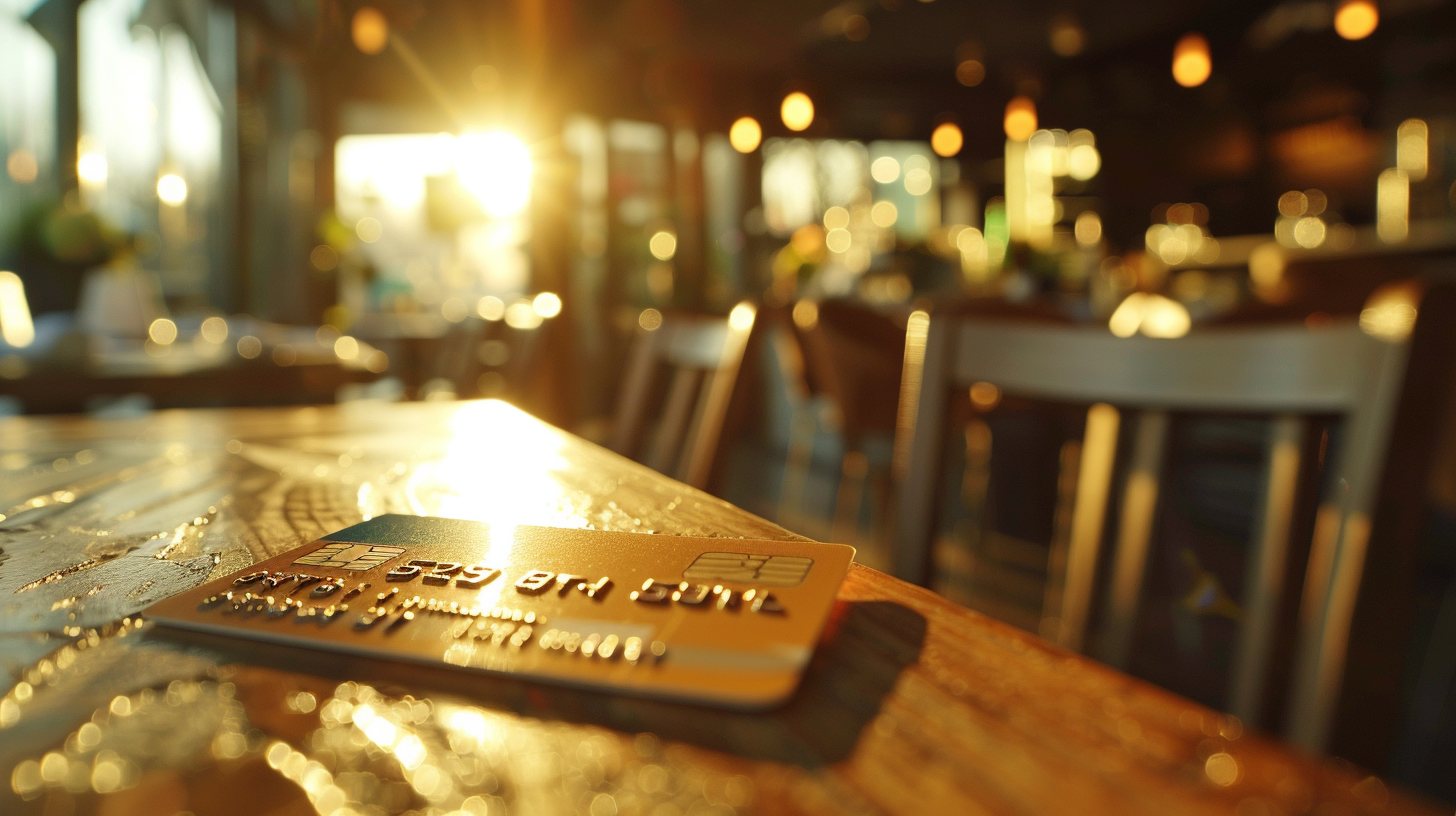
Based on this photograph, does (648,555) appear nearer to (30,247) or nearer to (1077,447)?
(1077,447)

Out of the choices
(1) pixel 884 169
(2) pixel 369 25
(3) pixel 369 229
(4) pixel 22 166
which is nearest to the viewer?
(2) pixel 369 25

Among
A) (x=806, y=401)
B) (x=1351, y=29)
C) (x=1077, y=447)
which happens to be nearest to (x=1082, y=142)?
(x=1351, y=29)

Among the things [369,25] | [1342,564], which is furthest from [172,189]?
[1342,564]

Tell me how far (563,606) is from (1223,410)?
1.84 ft

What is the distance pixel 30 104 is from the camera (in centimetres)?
461

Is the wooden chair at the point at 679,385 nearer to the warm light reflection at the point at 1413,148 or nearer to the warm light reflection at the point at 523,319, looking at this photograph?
the warm light reflection at the point at 523,319

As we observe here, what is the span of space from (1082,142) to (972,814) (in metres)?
10.4

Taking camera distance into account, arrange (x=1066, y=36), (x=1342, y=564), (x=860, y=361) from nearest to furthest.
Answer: (x=1342, y=564) < (x=860, y=361) < (x=1066, y=36)

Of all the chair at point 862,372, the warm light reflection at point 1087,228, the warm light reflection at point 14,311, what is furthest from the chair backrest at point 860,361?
the warm light reflection at point 1087,228

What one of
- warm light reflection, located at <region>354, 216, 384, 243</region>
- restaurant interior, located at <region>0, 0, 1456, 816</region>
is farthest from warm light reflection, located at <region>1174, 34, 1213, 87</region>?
warm light reflection, located at <region>354, 216, 384, 243</region>

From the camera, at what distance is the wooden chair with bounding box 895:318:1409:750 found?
55 cm

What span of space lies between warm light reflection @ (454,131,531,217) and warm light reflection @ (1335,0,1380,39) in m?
6.10

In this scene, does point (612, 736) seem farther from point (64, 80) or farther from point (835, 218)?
point (835, 218)

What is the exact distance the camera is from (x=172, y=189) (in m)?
5.71
